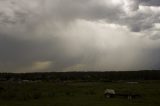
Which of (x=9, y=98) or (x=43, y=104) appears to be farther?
(x=9, y=98)

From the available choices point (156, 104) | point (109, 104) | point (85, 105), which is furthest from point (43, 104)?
point (156, 104)

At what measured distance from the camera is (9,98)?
5197 cm

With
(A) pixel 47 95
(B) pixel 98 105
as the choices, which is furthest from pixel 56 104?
A: (A) pixel 47 95

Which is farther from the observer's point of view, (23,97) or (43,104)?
(23,97)

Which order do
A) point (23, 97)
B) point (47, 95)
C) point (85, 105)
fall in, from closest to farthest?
1. point (85, 105)
2. point (23, 97)
3. point (47, 95)

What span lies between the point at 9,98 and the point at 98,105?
1729cm

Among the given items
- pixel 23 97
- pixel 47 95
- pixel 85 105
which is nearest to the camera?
pixel 85 105

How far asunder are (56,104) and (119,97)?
49.7 feet

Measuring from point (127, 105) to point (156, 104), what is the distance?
4234mm

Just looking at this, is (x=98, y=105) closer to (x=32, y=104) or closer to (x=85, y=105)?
(x=85, y=105)

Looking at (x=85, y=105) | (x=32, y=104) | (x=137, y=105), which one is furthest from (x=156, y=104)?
(x=32, y=104)

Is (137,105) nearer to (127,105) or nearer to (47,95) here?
(127,105)

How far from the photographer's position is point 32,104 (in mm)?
43719

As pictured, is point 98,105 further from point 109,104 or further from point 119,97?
point 119,97
